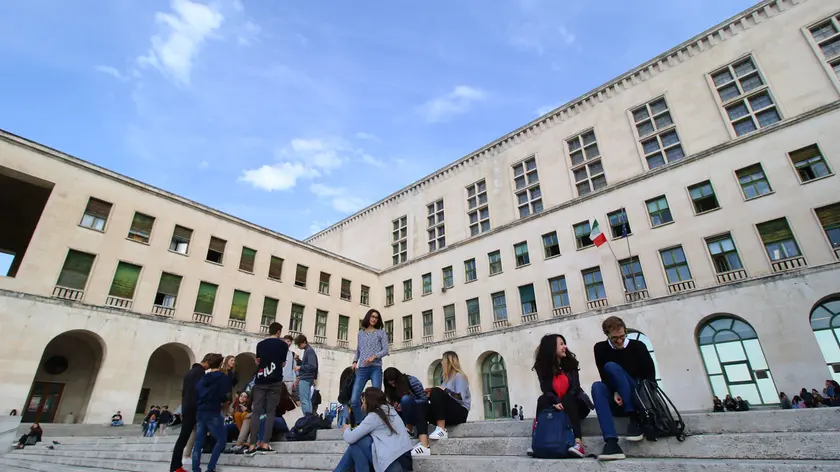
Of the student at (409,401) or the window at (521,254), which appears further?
the window at (521,254)

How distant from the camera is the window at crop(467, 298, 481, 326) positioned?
83.3ft

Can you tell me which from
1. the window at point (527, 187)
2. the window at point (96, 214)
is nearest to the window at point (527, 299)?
the window at point (527, 187)

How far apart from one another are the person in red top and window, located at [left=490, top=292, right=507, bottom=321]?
19025 mm

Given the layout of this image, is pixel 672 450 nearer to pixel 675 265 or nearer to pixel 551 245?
pixel 675 265

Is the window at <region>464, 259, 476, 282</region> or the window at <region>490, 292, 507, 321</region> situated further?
the window at <region>464, 259, 476, 282</region>

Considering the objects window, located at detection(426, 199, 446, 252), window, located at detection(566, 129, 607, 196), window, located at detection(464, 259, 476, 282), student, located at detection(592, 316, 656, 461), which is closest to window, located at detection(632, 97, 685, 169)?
window, located at detection(566, 129, 607, 196)

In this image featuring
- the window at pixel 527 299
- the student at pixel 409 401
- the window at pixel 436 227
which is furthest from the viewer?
the window at pixel 436 227

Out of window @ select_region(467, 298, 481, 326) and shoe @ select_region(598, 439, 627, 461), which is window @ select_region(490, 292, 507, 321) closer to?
window @ select_region(467, 298, 481, 326)

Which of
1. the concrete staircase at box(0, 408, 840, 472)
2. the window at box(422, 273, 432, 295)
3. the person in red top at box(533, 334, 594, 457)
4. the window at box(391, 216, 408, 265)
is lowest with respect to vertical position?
the concrete staircase at box(0, 408, 840, 472)

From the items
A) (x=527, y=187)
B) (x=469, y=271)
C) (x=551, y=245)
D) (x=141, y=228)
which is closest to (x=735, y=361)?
(x=551, y=245)

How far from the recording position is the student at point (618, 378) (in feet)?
14.7

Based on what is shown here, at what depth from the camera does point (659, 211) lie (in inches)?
792

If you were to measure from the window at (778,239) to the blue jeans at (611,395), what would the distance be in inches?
661

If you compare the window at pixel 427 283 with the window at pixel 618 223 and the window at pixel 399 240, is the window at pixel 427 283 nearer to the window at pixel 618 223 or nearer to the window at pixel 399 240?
the window at pixel 399 240
